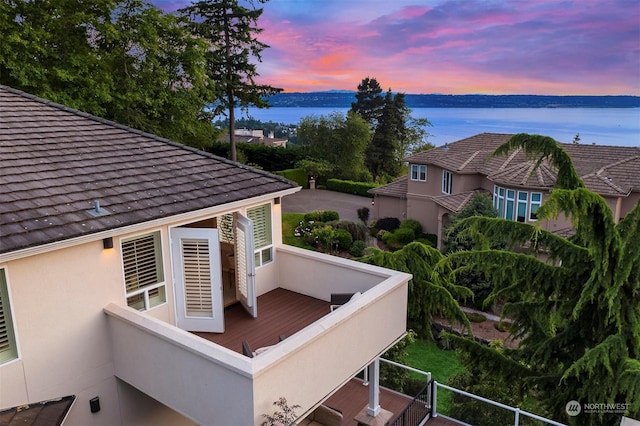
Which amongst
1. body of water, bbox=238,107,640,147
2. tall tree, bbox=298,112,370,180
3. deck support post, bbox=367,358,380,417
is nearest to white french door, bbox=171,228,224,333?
deck support post, bbox=367,358,380,417

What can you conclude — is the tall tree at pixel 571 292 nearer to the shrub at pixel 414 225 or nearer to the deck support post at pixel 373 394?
the deck support post at pixel 373 394

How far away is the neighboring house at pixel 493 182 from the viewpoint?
80.2 feet

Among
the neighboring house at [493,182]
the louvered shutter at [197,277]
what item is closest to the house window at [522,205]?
the neighboring house at [493,182]

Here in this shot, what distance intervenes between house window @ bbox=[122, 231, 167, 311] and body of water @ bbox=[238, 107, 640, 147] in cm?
3205

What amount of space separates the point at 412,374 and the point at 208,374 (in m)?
8.90

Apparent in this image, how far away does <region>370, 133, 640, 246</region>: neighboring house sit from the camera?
24453 mm

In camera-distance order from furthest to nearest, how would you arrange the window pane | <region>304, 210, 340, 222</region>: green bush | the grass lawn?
<region>304, 210, 340, 222</region>: green bush
the grass lawn
the window pane

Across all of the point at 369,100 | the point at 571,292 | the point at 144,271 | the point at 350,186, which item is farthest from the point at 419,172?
the point at 369,100

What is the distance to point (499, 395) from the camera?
507 inches

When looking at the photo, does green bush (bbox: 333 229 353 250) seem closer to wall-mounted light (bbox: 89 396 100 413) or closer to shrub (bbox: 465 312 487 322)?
shrub (bbox: 465 312 487 322)

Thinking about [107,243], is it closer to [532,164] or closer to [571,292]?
[571,292]

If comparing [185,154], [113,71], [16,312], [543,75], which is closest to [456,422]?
[185,154]

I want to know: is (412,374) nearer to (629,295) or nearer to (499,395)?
(499,395)

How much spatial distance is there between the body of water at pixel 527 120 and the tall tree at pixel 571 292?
2836cm
